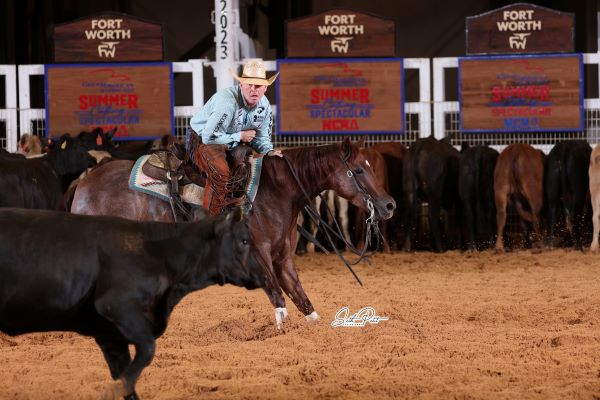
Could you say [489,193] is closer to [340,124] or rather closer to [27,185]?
[340,124]

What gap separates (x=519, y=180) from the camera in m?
13.1

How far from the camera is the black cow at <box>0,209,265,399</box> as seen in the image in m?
4.31

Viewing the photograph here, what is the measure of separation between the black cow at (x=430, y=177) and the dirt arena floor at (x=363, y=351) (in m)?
4.28

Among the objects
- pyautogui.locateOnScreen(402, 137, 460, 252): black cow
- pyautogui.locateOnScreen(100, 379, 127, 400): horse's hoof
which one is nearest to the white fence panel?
pyautogui.locateOnScreen(402, 137, 460, 252): black cow

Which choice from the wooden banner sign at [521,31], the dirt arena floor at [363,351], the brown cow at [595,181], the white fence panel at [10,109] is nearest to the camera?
the dirt arena floor at [363,351]

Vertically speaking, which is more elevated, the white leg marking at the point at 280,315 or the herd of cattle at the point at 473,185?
the herd of cattle at the point at 473,185

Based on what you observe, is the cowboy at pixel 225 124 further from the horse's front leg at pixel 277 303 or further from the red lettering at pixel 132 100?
the red lettering at pixel 132 100

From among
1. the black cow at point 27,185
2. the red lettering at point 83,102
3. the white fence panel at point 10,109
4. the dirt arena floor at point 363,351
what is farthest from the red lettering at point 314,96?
the dirt arena floor at point 363,351

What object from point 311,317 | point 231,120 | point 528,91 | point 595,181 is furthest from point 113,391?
point 528,91

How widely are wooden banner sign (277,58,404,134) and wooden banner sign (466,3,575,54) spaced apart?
118cm

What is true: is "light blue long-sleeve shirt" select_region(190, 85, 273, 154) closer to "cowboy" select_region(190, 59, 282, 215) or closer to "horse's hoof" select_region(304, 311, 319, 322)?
"cowboy" select_region(190, 59, 282, 215)

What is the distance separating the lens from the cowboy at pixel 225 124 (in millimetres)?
7074
